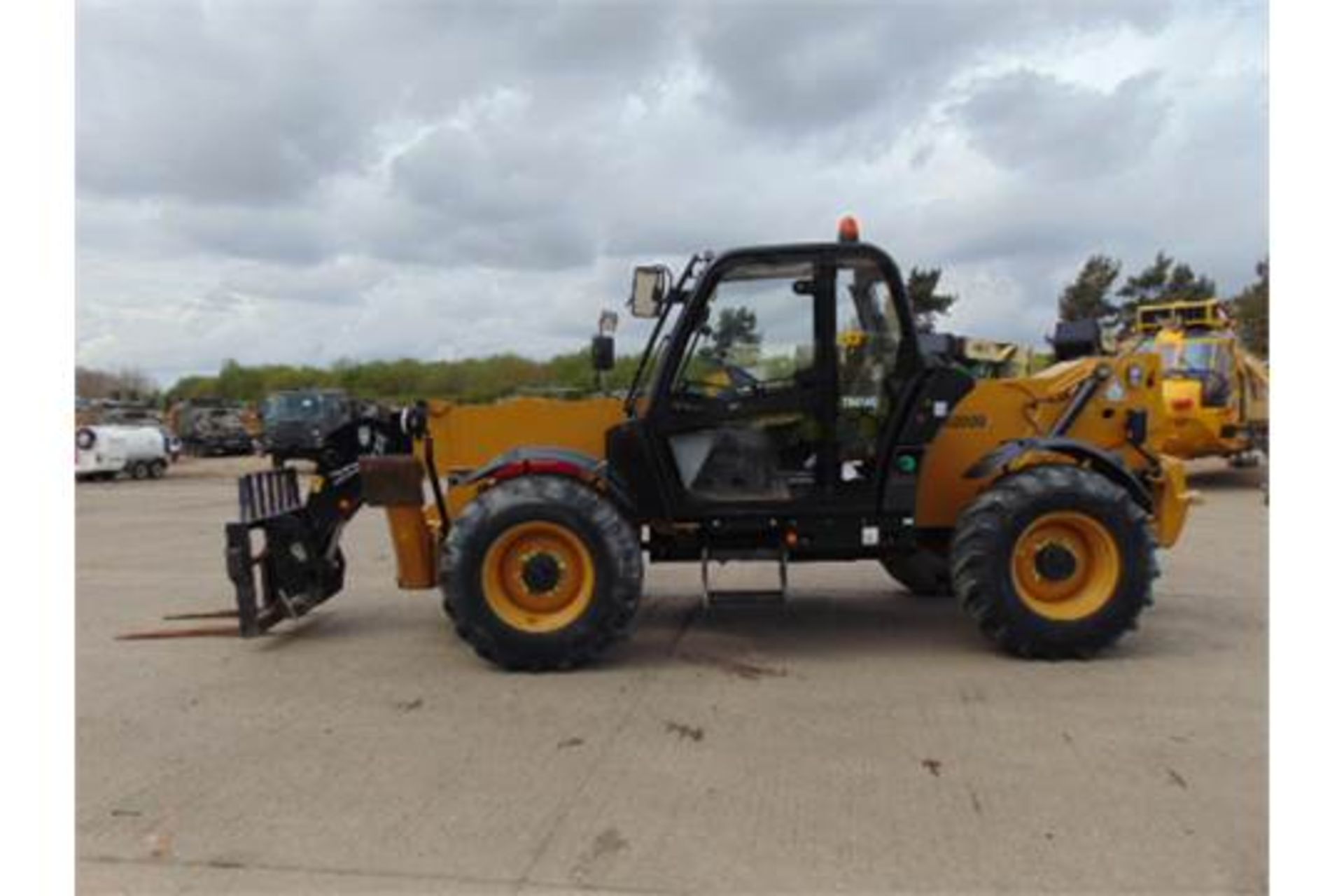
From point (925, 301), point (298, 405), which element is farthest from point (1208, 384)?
point (298, 405)

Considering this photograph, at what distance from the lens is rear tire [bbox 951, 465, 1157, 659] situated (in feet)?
17.6

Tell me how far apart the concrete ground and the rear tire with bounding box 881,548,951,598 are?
21.6 inches

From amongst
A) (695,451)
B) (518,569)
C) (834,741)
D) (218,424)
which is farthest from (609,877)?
(218,424)

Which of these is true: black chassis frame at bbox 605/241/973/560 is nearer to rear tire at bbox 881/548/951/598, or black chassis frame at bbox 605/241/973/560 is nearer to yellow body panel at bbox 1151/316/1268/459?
rear tire at bbox 881/548/951/598

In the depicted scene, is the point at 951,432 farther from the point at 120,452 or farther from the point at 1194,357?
the point at 120,452

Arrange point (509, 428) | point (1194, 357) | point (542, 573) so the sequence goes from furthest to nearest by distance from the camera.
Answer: point (1194, 357), point (509, 428), point (542, 573)

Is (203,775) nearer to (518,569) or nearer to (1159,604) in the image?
(518,569)

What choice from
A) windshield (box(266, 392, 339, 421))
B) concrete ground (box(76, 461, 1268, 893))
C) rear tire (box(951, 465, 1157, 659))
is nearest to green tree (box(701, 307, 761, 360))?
rear tire (box(951, 465, 1157, 659))

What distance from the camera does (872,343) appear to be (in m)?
5.64

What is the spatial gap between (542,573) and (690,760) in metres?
1.69

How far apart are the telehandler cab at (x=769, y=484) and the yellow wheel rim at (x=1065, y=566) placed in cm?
1

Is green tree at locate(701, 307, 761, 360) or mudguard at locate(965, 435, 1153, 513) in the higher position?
green tree at locate(701, 307, 761, 360)

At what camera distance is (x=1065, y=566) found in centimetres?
545
